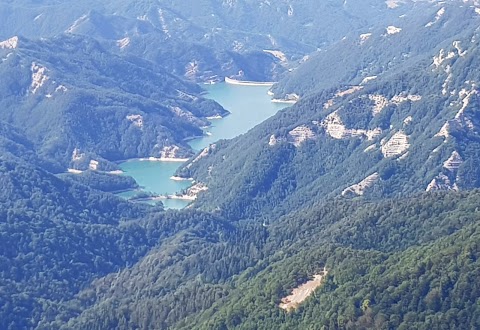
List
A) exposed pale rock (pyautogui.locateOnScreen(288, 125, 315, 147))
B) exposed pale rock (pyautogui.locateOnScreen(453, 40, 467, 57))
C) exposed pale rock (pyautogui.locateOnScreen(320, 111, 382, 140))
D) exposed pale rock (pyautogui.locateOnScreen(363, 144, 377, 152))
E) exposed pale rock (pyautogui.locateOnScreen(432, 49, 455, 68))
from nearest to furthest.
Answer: exposed pale rock (pyautogui.locateOnScreen(363, 144, 377, 152))
exposed pale rock (pyautogui.locateOnScreen(320, 111, 382, 140))
exposed pale rock (pyautogui.locateOnScreen(288, 125, 315, 147))
exposed pale rock (pyautogui.locateOnScreen(453, 40, 467, 57))
exposed pale rock (pyautogui.locateOnScreen(432, 49, 455, 68))

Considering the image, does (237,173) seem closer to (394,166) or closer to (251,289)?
(394,166)

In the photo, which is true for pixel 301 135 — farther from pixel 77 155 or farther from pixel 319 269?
Answer: pixel 319 269

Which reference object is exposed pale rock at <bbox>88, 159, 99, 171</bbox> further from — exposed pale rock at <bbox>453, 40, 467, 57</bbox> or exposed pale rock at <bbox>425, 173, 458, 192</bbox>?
exposed pale rock at <bbox>425, 173, 458, 192</bbox>

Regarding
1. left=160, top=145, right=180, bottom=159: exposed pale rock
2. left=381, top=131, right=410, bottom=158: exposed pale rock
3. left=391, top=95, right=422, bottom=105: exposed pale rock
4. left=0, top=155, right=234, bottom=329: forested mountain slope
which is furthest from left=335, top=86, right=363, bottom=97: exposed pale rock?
left=0, top=155, right=234, bottom=329: forested mountain slope

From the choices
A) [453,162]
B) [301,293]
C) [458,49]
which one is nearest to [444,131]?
[453,162]

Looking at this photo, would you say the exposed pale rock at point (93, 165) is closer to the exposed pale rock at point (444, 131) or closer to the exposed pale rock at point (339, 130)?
the exposed pale rock at point (339, 130)

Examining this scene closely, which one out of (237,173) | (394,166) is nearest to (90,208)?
(237,173)

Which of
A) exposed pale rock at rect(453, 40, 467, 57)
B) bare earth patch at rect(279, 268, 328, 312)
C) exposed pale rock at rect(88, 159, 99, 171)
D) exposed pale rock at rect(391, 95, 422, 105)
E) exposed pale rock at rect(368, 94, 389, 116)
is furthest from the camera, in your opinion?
exposed pale rock at rect(88, 159, 99, 171)
